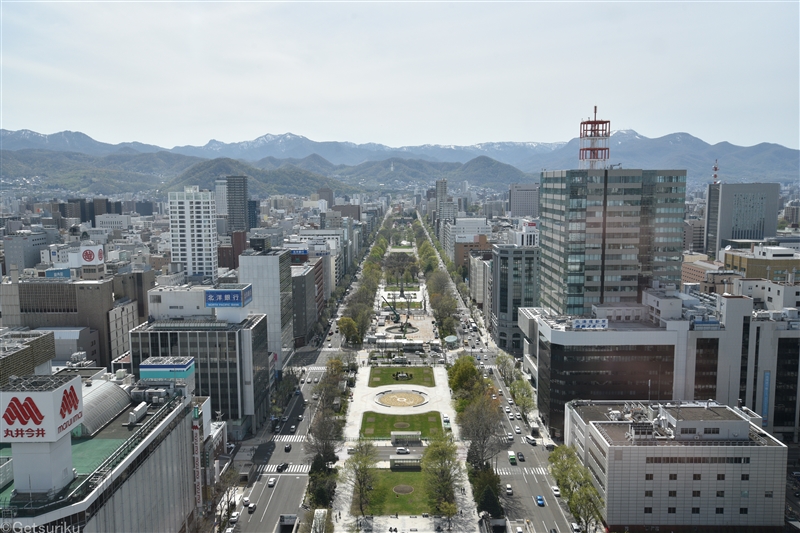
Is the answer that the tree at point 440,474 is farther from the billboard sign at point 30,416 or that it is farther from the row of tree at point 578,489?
the billboard sign at point 30,416

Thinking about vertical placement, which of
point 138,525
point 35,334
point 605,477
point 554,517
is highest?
point 35,334

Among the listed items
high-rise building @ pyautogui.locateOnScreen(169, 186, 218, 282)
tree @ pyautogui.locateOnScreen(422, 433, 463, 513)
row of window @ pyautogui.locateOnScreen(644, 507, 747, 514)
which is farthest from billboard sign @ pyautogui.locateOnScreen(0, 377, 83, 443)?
high-rise building @ pyautogui.locateOnScreen(169, 186, 218, 282)

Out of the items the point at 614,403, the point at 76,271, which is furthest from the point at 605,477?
the point at 76,271

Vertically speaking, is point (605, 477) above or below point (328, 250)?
below

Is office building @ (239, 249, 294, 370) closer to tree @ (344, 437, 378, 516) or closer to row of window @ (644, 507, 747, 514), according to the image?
tree @ (344, 437, 378, 516)

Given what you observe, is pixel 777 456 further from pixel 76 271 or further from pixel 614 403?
pixel 76 271

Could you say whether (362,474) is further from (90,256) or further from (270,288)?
(90,256)

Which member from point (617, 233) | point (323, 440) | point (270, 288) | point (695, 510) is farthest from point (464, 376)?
point (695, 510)
